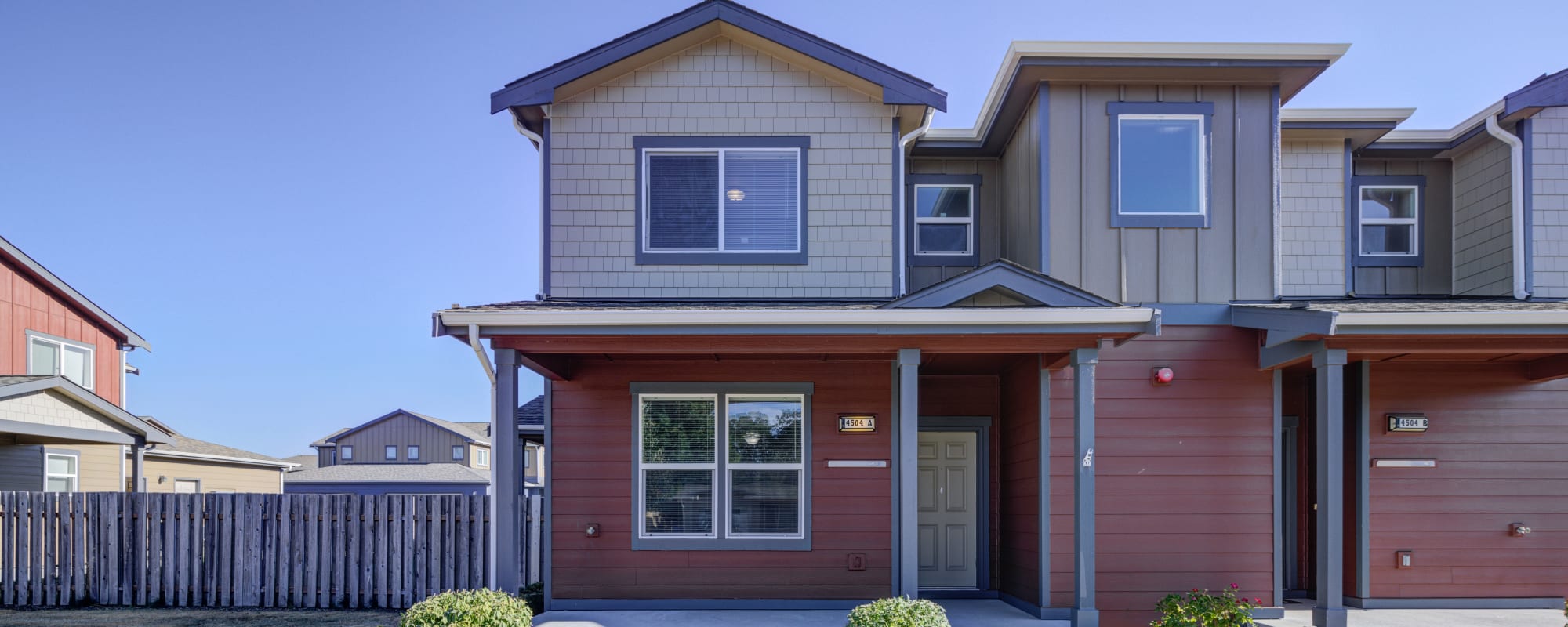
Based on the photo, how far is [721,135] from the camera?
30.9 ft

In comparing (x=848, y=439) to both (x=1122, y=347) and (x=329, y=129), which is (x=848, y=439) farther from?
(x=329, y=129)

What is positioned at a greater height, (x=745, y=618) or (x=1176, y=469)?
(x=1176, y=469)

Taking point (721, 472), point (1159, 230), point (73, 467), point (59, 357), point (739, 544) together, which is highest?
point (1159, 230)

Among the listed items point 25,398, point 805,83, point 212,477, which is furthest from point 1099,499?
point 212,477

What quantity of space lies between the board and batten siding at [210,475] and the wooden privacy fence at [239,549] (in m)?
8.46

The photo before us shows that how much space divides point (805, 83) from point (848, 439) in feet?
11.1

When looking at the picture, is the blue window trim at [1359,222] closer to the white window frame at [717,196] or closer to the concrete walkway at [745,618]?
the concrete walkway at [745,618]

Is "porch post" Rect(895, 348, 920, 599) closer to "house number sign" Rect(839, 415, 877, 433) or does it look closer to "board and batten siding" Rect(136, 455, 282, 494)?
"house number sign" Rect(839, 415, 877, 433)

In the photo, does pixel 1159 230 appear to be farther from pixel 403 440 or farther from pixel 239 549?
A: pixel 403 440

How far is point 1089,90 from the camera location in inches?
356

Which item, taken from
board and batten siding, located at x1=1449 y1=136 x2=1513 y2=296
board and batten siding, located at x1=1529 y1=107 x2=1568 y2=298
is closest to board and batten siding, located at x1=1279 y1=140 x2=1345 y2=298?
board and batten siding, located at x1=1449 y1=136 x2=1513 y2=296

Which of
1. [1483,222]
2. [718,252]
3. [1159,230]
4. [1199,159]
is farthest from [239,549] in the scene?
[1483,222]

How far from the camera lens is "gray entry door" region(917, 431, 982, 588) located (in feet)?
33.2

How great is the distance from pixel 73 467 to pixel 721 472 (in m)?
12.5
